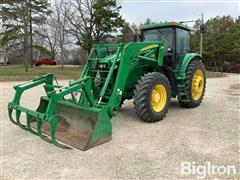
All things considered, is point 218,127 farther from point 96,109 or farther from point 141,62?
point 96,109

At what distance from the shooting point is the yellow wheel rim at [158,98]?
199 inches

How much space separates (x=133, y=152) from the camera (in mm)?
3633

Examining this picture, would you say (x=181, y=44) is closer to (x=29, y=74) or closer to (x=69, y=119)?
(x=69, y=119)

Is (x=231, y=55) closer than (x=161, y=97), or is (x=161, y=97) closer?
(x=161, y=97)

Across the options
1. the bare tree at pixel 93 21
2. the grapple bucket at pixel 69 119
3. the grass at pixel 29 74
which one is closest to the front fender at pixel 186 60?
the grapple bucket at pixel 69 119

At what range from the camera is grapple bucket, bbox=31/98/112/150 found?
12.4ft

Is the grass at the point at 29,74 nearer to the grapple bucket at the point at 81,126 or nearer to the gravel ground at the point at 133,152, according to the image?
the gravel ground at the point at 133,152

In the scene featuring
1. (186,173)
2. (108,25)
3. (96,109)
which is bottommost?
(186,173)

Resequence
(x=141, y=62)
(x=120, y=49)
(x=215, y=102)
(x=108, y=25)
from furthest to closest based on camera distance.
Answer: (x=108, y=25) < (x=215, y=102) < (x=141, y=62) < (x=120, y=49)

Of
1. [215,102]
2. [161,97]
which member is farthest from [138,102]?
[215,102]

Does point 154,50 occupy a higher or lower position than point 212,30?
lower

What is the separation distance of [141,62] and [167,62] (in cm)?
126

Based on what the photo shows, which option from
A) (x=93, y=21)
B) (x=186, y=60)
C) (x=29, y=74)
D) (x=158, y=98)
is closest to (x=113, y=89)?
(x=158, y=98)

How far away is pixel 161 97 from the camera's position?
526cm
